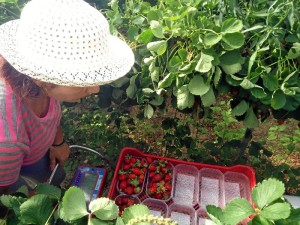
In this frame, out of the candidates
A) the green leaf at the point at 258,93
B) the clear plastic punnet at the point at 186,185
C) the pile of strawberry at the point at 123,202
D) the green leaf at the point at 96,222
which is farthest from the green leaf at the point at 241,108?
the green leaf at the point at 96,222

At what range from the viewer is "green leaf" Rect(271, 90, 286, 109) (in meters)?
1.17

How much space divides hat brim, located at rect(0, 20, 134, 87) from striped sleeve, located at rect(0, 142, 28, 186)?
0.96 feet

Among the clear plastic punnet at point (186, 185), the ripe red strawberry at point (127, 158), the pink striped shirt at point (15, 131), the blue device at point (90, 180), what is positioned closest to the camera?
the pink striped shirt at point (15, 131)

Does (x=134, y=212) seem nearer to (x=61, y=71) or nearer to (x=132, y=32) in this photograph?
(x=61, y=71)

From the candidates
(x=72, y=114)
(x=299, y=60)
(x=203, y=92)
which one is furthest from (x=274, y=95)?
(x=72, y=114)

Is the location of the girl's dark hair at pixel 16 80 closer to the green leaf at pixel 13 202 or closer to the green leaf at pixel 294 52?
the green leaf at pixel 13 202

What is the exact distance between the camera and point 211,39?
1.10 metres

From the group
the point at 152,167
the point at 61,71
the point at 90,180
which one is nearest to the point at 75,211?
the point at 61,71

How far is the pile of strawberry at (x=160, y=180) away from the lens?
1.54m

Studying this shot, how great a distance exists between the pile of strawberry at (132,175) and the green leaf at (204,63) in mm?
711

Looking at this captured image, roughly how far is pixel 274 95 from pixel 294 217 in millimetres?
474

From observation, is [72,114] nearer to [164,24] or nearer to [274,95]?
[164,24]

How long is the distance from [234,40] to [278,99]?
0.96ft

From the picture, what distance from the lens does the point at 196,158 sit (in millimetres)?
2193
